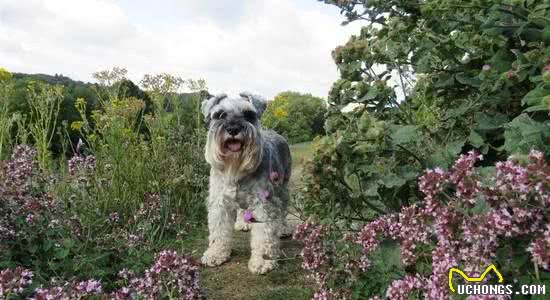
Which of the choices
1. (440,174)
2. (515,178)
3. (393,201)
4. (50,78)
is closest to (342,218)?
(393,201)

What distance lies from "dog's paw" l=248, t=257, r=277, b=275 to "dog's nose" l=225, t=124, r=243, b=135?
1.17m

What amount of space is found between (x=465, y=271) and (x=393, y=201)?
90 centimetres

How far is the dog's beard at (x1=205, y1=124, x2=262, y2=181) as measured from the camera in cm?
521

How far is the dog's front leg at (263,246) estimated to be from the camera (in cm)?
516

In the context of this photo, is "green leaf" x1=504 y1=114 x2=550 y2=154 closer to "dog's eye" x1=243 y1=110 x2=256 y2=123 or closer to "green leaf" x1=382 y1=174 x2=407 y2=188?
"green leaf" x1=382 y1=174 x2=407 y2=188

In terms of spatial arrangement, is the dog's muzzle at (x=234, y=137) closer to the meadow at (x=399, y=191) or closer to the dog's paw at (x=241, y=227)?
the meadow at (x=399, y=191)

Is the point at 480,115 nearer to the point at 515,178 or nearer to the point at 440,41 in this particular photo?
the point at 440,41

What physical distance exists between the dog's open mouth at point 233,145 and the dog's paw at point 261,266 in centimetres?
102

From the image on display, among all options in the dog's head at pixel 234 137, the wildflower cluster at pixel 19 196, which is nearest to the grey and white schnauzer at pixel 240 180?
the dog's head at pixel 234 137

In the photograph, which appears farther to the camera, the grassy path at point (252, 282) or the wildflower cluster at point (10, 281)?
the grassy path at point (252, 282)

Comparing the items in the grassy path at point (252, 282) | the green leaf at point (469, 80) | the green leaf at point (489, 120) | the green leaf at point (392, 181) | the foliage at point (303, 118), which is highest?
the foliage at point (303, 118)

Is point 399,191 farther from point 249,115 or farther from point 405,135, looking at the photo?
point 249,115

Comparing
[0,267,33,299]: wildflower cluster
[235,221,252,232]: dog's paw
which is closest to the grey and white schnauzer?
[235,221,252,232]: dog's paw

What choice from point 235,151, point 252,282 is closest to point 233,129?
point 235,151
